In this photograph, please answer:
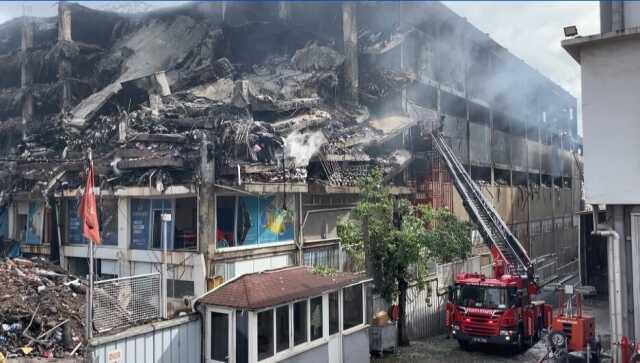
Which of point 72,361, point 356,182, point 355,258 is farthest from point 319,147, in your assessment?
point 72,361

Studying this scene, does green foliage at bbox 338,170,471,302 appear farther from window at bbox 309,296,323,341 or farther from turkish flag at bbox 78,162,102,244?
turkish flag at bbox 78,162,102,244

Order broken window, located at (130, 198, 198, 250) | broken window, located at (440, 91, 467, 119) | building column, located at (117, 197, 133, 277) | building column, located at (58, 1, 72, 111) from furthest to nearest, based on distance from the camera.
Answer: broken window, located at (440, 91, 467, 119) < building column, located at (58, 1, 72, 111) < building column, located at (117, 197, 133, 277) < broken window, located at (130, 198, 198, 250)

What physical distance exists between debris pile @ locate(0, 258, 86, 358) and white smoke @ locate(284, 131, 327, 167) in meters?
8.15

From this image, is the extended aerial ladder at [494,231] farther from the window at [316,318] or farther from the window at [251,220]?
the window at [316,318]

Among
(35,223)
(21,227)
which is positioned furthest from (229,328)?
(21,227)

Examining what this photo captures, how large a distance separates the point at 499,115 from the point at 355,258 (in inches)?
1076

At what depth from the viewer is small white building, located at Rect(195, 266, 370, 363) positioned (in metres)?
11.2

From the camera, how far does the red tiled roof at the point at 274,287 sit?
1138 cm

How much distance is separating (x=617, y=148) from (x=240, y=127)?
37.0ft

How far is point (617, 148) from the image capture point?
41.3ft

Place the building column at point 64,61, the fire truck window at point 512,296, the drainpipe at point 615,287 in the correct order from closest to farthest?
the drainpipe at point 615,287 → the fire truck window at point 512,296 → the building column at point 64,61

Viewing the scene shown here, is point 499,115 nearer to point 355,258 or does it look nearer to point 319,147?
point 319,147

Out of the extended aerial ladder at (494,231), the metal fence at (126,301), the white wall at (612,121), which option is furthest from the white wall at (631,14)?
the metal fence at (126,301)

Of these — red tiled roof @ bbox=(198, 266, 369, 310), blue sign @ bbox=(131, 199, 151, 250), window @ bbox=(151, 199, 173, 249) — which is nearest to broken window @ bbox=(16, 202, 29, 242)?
blue sign @ bbox=(131, 199, 151, 250)
